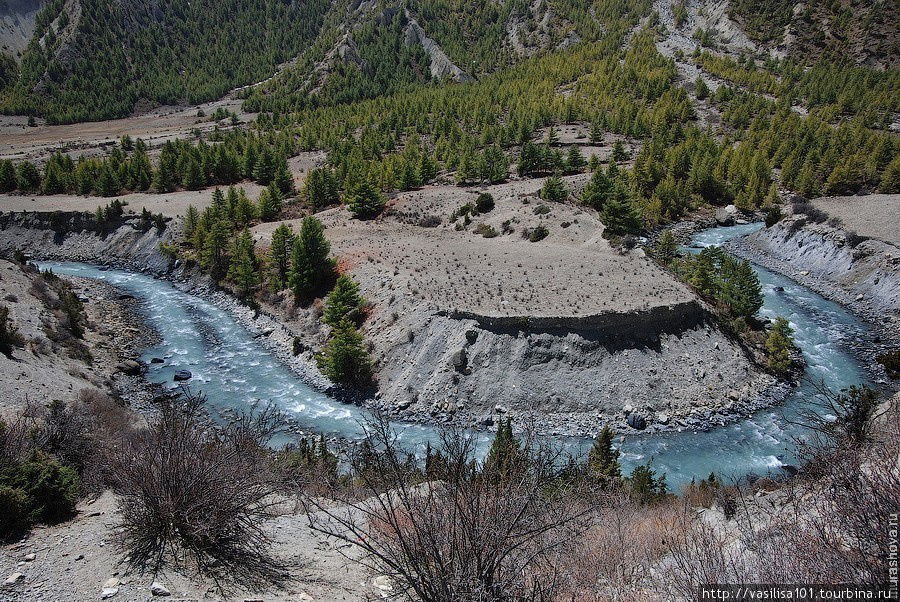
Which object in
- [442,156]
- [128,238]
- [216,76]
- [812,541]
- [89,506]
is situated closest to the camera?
[812,541]

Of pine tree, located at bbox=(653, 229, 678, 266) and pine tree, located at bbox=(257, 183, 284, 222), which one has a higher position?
pine tree, located at bbox=(653, 229, 678, 266)

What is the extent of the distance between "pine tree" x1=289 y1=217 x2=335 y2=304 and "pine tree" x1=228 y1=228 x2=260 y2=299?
A: 18.3 ft

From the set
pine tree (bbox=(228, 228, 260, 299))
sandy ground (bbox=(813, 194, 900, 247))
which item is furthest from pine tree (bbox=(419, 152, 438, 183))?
sandy ground (bbox=(813, 194, 900, 247))

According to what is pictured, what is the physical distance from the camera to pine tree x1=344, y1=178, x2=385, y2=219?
58250mm

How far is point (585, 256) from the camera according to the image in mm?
40969

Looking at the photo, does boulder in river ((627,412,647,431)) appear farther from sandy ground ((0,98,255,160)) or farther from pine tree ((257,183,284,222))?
sandy ground ((0,98,255,160))

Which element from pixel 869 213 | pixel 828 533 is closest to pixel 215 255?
pixel 828 533

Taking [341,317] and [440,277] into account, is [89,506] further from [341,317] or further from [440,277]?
[440,277]

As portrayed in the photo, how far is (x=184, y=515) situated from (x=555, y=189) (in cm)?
5028

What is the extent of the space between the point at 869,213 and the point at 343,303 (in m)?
52.4

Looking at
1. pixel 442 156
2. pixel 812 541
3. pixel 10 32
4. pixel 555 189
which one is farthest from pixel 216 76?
pixel 812 541

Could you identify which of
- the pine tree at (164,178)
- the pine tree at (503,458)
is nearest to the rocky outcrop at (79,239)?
the pine tree at (164,178)

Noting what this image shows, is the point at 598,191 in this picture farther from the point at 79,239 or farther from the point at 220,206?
the point at 79,239

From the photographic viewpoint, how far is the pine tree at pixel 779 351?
108 ft
